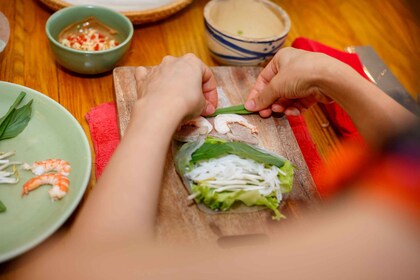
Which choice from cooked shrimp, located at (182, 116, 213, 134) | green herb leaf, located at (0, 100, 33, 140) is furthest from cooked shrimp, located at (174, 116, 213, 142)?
green herb leaf, located at (0, 100, 33, 140)

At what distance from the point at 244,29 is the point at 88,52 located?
65 centimetres

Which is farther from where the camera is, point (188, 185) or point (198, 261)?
point (188, 185)

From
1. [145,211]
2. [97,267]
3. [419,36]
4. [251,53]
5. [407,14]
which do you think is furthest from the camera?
[407,14]

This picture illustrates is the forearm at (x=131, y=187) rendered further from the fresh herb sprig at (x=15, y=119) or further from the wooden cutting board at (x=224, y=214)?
the fresh herb sprig at (x=15, y=119)

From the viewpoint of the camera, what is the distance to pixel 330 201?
1.19 m

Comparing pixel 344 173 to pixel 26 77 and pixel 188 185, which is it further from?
pixel 26 77

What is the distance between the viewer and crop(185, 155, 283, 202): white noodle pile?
110cm

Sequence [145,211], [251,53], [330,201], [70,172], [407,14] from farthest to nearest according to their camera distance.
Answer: [407,14], [251,53], [330,201], [70,172], [145,211]

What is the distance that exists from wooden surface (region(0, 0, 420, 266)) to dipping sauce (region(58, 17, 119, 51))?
91 millimetres

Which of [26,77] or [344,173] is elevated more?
[344,173]

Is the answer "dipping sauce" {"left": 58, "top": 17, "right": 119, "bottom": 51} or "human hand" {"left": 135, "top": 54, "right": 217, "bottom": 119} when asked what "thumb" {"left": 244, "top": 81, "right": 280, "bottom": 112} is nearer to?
"human hand" {"left": 135, "top": 54, "right": 217, "bottom": 119}

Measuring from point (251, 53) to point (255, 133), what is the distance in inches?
13.1

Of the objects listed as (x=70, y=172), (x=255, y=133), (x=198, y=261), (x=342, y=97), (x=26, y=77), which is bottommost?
(x=26, y=77)

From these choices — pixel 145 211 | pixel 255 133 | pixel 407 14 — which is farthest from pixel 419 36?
pixel 145 211
